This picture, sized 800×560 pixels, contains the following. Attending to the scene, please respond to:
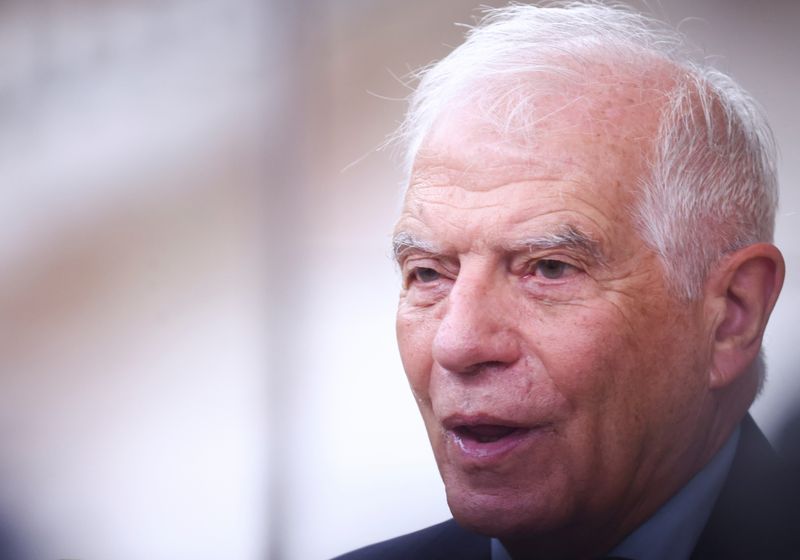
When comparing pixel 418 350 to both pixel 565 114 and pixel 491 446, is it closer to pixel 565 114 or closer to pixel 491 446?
pixel 491 446

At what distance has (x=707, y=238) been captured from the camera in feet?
3.93

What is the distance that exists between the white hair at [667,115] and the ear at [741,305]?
0.10ft

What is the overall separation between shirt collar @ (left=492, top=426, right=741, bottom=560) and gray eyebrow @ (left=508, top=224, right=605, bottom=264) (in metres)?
0.39

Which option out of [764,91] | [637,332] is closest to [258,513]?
[637,332]

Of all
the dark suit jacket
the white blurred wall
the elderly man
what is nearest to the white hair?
the elderly man

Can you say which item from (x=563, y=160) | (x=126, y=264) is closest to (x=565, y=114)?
(x=563, y=160)

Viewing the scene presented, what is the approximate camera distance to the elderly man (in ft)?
3.73

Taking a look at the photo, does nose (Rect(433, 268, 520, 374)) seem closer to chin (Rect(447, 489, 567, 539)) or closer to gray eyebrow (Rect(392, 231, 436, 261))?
gray eyebrow (Rect(392, 231, 436, 261))

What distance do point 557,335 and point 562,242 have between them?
0.42ft

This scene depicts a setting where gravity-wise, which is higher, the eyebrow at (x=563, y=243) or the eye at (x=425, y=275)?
the eyebrow at (x=563, y=243)

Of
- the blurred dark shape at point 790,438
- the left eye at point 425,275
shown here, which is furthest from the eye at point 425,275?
the blurred dark shape at point 790,438

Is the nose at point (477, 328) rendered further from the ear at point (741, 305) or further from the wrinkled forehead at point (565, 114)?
the ear at point (741, 305)

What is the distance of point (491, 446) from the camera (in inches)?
45.4

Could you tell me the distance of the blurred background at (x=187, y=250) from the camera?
174 cm
